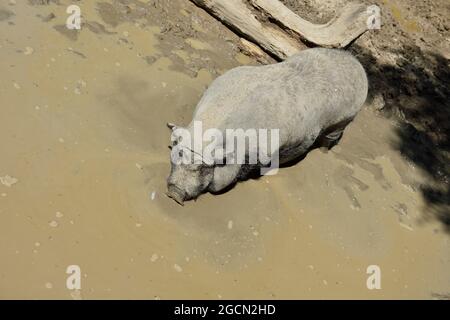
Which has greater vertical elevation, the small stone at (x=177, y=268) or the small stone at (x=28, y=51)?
the small stone at (x=177, y=268)

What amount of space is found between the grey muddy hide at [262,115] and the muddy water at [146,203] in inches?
11.0

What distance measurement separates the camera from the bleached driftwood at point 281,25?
7.00 m

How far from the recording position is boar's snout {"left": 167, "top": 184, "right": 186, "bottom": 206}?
514 centimetres

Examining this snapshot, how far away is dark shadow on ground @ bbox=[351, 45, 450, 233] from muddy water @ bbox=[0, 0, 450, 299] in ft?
1.51

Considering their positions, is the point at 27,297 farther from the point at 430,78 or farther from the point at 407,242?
the point at 430,78

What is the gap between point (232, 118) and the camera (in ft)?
17.1

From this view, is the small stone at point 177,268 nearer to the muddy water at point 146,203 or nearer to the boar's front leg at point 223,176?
the muddy water at point 146,203

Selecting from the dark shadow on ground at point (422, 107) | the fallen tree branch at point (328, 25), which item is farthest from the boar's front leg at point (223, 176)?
the dark shadow on ground at point (422, 107)

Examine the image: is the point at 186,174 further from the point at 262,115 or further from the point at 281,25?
the point at 281,25

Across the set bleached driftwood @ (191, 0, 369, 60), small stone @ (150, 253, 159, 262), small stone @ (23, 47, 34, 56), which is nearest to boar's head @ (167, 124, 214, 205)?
small stone @ (150, 253, 159, 262)

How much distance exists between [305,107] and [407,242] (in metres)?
2.01

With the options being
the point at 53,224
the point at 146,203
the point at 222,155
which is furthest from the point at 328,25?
the point at 53,224

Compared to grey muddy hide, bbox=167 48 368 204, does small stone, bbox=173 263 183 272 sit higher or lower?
lower

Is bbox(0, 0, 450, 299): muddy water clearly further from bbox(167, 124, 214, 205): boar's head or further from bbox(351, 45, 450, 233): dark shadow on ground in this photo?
bbox(351, 45, 450, 233): dark shadow on ground
